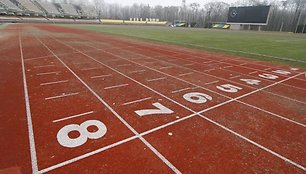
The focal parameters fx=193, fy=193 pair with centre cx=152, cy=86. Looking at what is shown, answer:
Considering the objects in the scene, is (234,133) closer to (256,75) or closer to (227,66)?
(256,75)

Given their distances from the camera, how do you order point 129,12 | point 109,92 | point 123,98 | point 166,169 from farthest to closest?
point 129,12 < point 109,92 < point 123,98 < point 166,169

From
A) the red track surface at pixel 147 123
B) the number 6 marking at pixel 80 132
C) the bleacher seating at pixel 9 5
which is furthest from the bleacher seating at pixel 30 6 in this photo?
the number 6 marking at pixel 80 132

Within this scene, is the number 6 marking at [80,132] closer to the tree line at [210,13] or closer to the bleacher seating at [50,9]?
the tree line at [210,13]

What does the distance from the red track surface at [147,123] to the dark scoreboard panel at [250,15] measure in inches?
2157

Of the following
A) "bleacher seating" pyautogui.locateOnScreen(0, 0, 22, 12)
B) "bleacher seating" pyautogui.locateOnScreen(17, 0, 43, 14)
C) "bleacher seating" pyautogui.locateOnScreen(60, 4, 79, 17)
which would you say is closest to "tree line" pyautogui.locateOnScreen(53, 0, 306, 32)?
"bleacher seating" pyautogui.locateOnScreen(60, 4, 79, 17)

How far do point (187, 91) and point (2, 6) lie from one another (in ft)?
260

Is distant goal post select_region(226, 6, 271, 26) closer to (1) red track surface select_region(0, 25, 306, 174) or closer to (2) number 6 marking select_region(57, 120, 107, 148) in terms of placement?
(1) red track surface select_region(0, 25, 306, 174)

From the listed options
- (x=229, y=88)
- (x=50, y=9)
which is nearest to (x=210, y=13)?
(x=50, y=9)

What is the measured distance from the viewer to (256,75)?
965cm

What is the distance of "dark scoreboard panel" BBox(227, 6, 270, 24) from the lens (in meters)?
53.9

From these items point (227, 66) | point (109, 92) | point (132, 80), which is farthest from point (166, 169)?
point (227, 66)

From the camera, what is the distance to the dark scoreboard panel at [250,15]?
53.9m

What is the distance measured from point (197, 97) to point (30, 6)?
92286 millimetres

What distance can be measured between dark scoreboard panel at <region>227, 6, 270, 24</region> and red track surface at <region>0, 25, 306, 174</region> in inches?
2157
